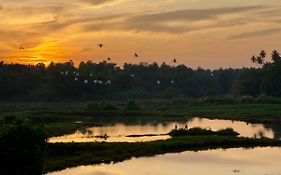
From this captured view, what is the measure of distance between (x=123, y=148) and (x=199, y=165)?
342 inches

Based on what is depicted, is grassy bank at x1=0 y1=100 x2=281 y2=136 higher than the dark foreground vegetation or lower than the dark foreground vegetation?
lower

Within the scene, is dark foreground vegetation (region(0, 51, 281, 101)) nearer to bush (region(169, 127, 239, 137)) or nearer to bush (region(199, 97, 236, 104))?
bush (region(199, 97, 236, 104))

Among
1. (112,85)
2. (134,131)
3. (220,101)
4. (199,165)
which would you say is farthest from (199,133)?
(112,85)

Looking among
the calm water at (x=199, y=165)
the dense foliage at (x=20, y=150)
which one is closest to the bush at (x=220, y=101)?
the calm water at (x=199, y=165)

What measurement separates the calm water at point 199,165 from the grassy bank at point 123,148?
4.53ft

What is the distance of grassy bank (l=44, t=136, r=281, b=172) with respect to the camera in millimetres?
40188

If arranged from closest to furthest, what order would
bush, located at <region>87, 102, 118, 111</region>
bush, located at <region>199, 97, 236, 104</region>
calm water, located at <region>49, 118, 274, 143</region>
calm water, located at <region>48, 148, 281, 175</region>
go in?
calm water, located at <region>48, 148, 281, 175</region>, calm water, located at <region>49, 118, 274, 143</region>, bush, located at <region>87, 102, 118, 111</region>, bush, located at <region>199, 97, 236, 104</region>

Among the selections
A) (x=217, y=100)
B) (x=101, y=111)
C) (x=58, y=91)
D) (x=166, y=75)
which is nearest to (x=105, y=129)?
(x=101, y=111)

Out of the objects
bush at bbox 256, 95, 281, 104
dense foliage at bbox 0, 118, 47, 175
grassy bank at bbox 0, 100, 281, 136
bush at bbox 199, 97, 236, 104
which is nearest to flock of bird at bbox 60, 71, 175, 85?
bush at bbox 199, 97, 236, 104

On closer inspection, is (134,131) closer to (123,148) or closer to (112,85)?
(123,148)

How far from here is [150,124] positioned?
247 feet

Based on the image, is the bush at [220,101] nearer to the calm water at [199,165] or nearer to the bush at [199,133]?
the bush at [199,133]

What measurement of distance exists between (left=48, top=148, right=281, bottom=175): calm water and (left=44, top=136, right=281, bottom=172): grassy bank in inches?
54.4

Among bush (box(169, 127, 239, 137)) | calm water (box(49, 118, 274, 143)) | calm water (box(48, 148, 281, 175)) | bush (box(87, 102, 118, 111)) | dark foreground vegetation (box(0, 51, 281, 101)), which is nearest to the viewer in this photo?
calm water (box(48, 148, 281, 175))
